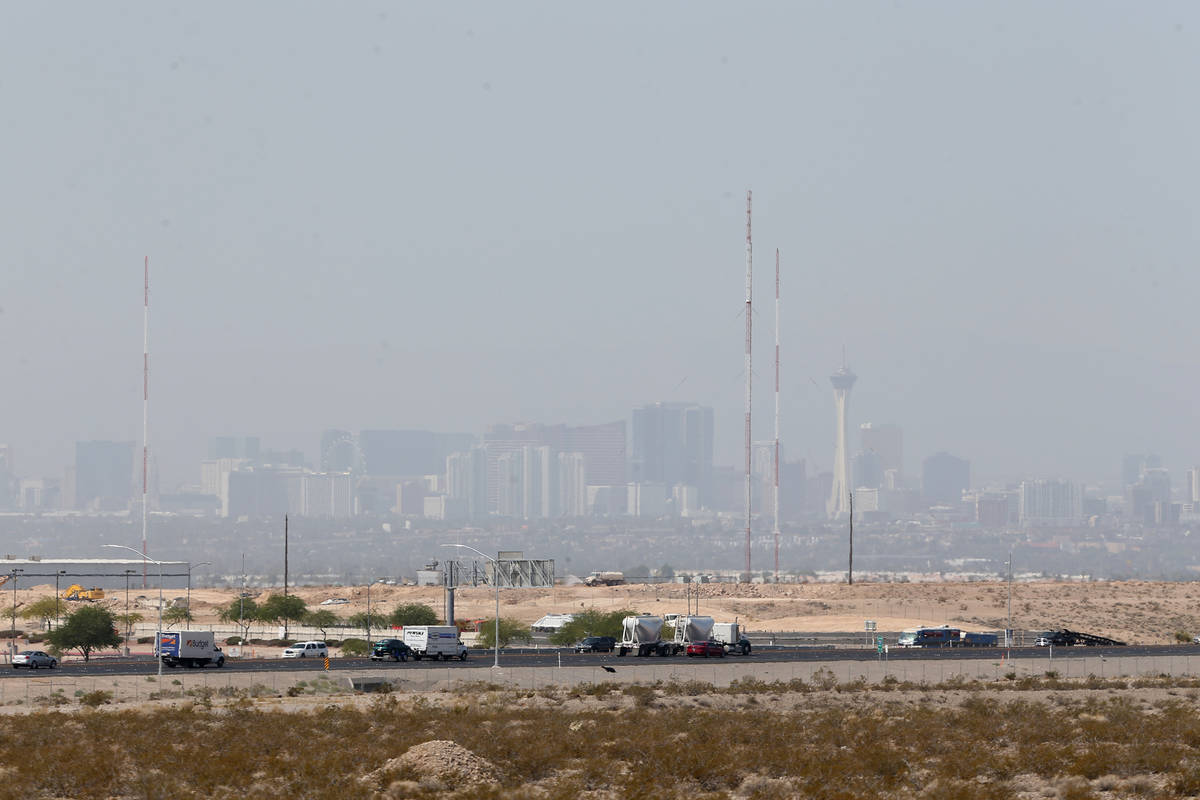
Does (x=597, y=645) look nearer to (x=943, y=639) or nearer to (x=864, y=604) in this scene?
(x=943, y=639)

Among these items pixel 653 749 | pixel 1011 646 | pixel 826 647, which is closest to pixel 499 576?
pixel 826 647

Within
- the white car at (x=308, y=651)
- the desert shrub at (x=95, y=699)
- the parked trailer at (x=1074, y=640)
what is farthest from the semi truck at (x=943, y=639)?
the desert shrub at (x=95, y=699)

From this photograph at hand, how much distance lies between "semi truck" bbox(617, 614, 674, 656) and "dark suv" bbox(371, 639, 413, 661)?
1452 centimetres

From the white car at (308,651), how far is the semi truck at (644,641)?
2011cm

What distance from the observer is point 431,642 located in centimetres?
9206

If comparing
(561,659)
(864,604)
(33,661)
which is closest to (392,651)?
(561,659)

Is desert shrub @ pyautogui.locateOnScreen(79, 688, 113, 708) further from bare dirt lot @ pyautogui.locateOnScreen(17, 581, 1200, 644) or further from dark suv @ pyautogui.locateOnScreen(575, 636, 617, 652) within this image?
bare dirt lot @ pyautogui.locateOnScreen(17, 581, 1200, 644)

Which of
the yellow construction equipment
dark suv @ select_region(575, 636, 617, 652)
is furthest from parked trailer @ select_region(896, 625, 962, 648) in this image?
the yellow construction equipment

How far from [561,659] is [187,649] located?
2225 cm

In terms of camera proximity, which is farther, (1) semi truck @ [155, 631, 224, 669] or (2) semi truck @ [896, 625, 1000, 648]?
(2) semi truck @ [896, 625, 1000, 648]

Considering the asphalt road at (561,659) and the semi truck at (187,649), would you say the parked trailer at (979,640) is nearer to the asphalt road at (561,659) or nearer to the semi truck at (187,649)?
the asphalt road at (561,659)

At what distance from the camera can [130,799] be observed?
136 feet

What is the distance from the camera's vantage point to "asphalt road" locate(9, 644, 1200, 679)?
8500 centimetres

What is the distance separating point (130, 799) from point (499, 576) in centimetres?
8632
